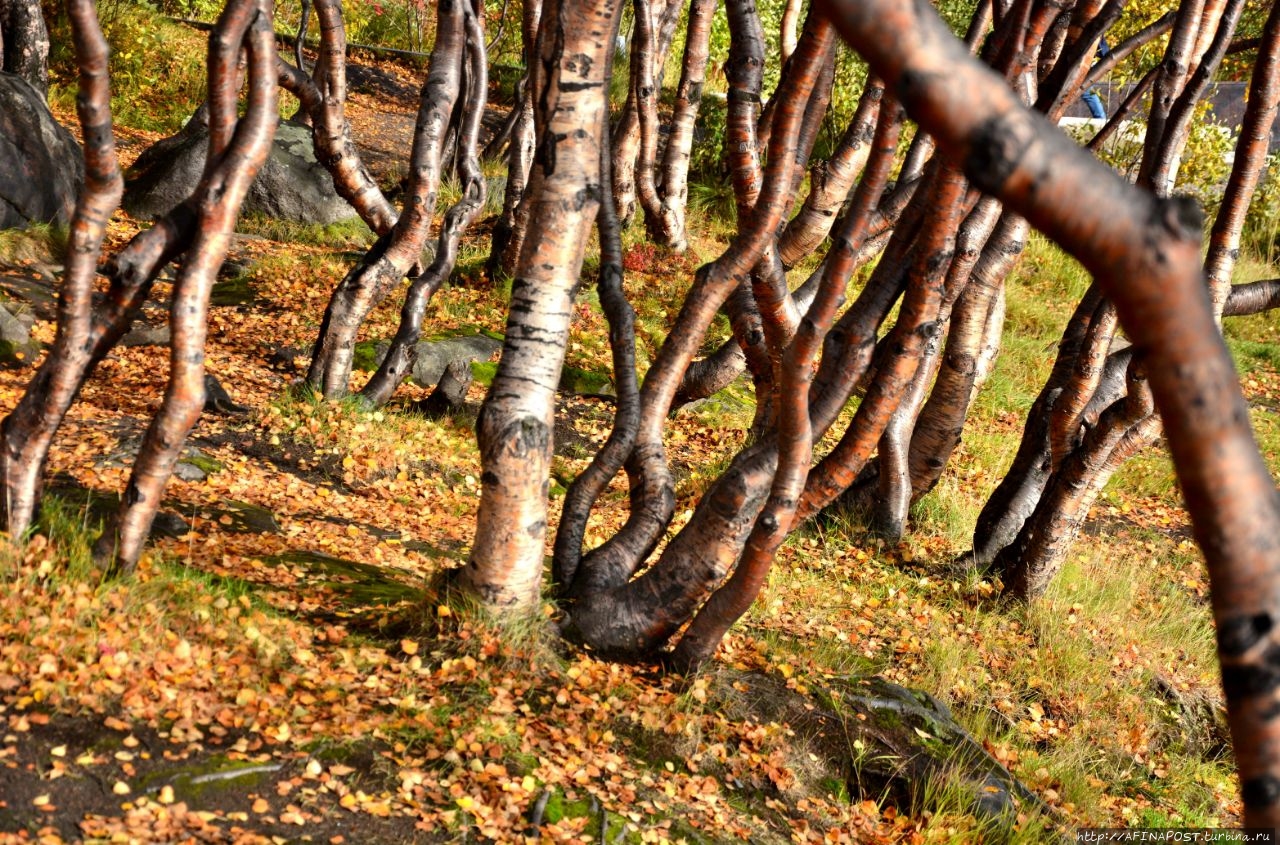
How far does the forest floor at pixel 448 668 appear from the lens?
3.56 m

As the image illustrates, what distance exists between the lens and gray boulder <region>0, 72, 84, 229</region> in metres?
10.3

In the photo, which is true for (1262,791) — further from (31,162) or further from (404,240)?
(31,162)

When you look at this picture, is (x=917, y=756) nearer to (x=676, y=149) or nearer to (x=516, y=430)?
(x=516, y=430)

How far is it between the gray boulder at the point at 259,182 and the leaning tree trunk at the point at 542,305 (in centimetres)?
929

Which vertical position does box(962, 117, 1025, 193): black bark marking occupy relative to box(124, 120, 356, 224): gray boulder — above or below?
below

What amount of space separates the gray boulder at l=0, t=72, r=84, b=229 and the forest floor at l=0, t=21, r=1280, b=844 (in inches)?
37.5

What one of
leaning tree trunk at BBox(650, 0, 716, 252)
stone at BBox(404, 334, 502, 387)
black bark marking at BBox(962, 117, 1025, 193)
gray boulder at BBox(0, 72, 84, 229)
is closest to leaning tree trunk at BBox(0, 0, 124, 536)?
black bark marking at BBox(962, 117, 1025, 193)

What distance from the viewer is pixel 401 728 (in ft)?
12.8

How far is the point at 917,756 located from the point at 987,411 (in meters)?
7.58

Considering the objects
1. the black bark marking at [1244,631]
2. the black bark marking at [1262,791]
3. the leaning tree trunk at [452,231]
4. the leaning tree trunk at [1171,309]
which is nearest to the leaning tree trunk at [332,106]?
the leaning tree trunk at [452,231]

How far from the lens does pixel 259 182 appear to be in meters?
12.8

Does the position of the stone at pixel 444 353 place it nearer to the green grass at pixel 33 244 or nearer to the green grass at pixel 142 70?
the green grass at pixel 33 244

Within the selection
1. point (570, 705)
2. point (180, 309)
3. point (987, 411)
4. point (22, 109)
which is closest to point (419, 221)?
point (180, 309)

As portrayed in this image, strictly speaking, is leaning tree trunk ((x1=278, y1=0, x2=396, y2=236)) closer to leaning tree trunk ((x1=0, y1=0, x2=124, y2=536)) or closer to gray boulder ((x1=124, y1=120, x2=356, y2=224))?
leaning tree trunk ((x1=0, y1=0, x2=124, y2=536))
